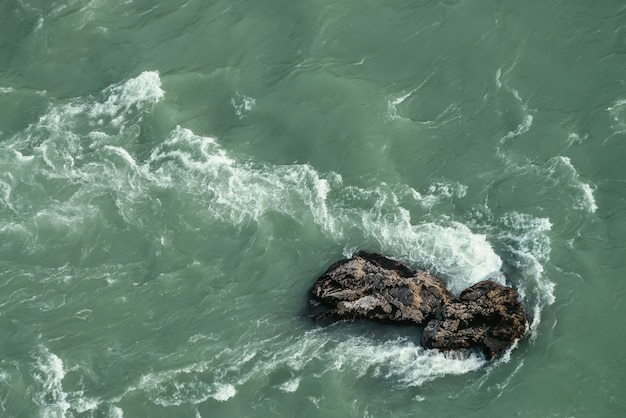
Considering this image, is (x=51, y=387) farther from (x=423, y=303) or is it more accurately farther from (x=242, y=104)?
(x=242, y=104)

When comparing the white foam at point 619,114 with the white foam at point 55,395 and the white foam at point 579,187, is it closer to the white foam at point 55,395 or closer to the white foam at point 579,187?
the white foam at point 579,187

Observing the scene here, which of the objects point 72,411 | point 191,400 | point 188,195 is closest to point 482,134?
point 188,195

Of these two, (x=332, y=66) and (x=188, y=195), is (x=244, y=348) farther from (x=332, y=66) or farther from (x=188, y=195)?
(x=332, y=66)

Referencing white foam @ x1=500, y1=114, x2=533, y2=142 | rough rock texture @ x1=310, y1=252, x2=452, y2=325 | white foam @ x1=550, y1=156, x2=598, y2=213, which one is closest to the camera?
rough rock texture @ x1=310, y1=252, x2=452, y2=325

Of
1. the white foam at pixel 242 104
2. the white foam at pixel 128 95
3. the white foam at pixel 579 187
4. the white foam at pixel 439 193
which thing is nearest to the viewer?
the white foam at pixel 579 187

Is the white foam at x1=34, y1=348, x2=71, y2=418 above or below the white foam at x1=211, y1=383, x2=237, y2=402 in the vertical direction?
above

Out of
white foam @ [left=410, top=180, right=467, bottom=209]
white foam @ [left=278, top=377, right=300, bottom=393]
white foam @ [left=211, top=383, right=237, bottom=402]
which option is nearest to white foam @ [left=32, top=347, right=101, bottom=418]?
white foam @ [left=211, top=383, right=237, bottom=402]

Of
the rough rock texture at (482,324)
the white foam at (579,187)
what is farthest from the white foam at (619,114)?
the rough rock texture at (482,324)

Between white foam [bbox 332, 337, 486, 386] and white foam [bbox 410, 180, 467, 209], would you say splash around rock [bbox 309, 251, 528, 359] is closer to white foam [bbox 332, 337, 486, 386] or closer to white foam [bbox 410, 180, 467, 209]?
white foam [bbox 332, 337, 486, 386]
